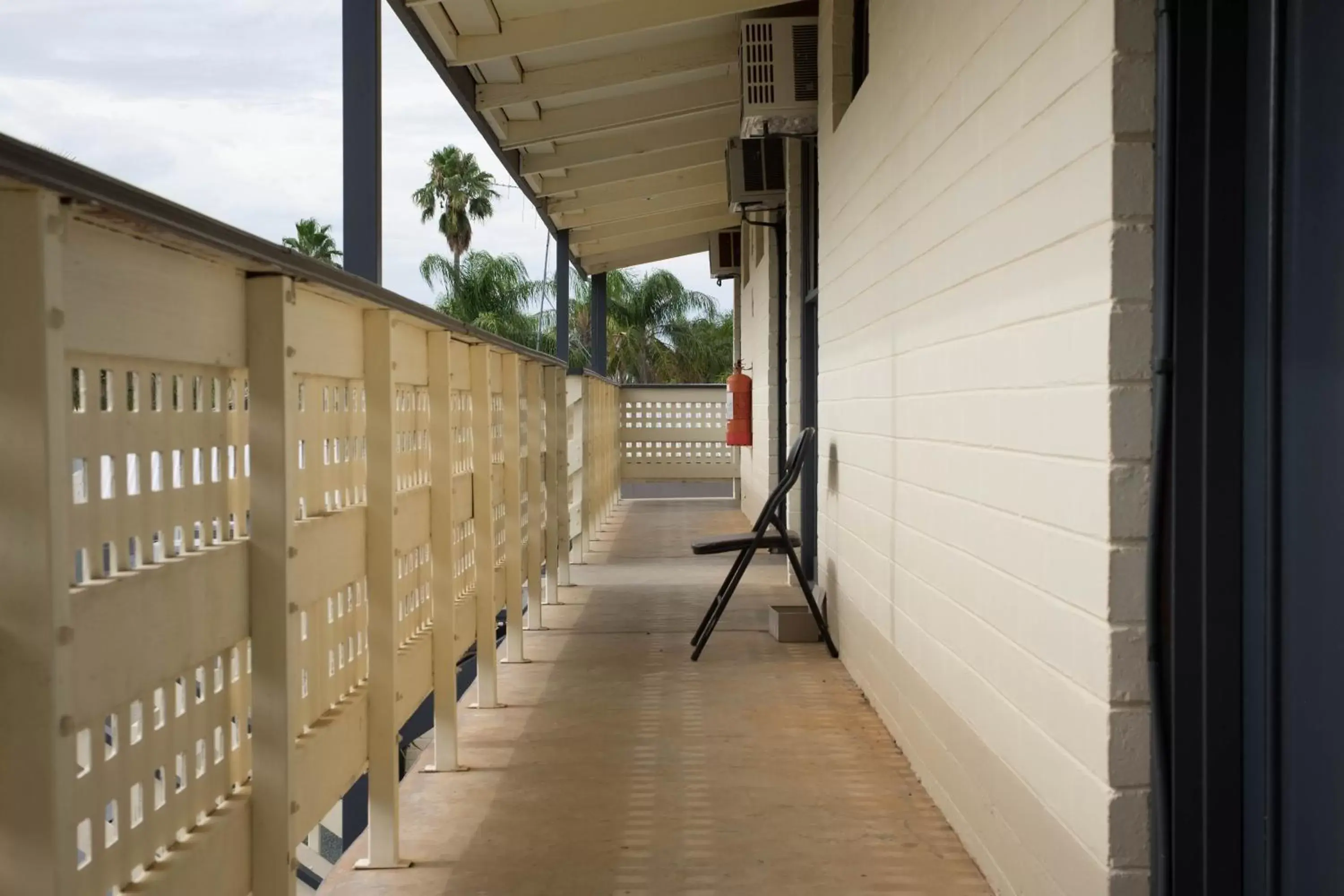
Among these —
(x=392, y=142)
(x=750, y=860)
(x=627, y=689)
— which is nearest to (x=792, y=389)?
(x=627, y=689)

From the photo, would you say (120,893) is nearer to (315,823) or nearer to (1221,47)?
(315,823)

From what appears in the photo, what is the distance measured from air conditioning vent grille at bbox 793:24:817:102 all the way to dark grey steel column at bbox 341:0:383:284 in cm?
272

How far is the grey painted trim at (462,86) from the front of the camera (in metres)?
4.44

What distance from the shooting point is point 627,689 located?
4.31 metres

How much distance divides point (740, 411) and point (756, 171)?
190 centimetres

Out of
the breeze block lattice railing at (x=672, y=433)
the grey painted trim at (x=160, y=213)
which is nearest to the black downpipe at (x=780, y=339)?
the breeze block lattice railing at (x=672, y=433)

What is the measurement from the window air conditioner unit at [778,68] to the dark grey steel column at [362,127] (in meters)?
2.58

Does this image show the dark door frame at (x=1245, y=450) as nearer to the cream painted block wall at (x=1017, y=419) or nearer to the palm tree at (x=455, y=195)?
the cream painted block wall at (x=1017, y=419)

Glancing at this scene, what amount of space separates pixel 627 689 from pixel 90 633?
321cm

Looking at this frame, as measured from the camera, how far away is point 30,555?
108 cm

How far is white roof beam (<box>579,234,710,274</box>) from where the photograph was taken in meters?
13.0

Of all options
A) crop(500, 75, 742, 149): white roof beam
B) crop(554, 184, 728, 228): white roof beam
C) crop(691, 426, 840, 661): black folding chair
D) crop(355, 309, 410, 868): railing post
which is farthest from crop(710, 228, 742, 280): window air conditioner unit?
crop(355, 309, 410, 868): railing post

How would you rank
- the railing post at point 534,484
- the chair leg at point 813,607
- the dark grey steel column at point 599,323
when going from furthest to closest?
the dark grey steel column at point 599,323 < the railing post at point 534,484 < the chair leg at point 813,607

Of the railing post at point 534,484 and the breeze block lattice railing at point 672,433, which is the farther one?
the breeze block lattice railing at point 672,433
